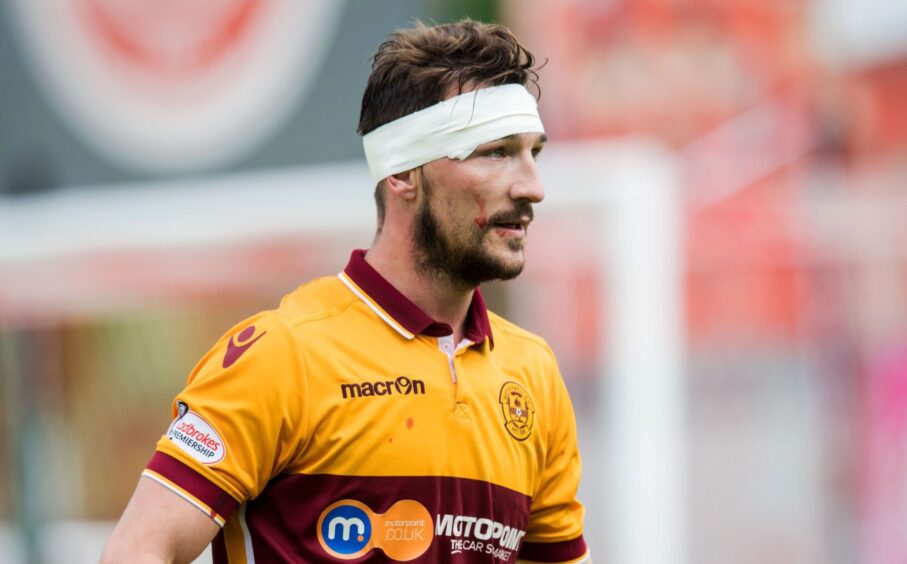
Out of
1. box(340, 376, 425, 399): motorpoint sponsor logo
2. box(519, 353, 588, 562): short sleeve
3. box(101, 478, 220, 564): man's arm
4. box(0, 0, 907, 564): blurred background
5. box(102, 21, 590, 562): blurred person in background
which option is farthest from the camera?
box(0, 0, 907, 564): blurred background

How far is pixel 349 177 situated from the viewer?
314 inches

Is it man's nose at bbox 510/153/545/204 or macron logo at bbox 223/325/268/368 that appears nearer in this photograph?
macron logo at bbox 223/325/268/368

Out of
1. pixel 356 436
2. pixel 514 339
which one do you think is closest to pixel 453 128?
pixel 514 339

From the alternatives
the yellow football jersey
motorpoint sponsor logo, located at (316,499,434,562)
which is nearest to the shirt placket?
the yellow football jersey

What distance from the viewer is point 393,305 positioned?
3.01 meters

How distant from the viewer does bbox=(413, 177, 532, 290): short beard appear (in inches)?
117

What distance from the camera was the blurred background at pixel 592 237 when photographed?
7000 millimetres

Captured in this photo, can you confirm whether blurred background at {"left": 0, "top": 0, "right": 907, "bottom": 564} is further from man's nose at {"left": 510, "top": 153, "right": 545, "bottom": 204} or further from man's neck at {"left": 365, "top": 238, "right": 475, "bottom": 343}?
man's nose at {"left": 510, "top": 153, "right": 545, "bottom": 204}

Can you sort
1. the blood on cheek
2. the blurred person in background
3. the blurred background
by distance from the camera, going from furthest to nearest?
the blurred background, the blood on cheek, the blurred person in background

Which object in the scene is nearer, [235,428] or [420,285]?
[235,428]

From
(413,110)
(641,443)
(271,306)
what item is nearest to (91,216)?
(271,306)

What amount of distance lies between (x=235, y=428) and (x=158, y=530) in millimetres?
219

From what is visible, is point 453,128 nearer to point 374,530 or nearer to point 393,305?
point 393,305

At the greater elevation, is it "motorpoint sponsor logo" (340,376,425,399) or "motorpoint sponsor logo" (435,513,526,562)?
"motorpoint sponsor logo" (340,376,425,399)
